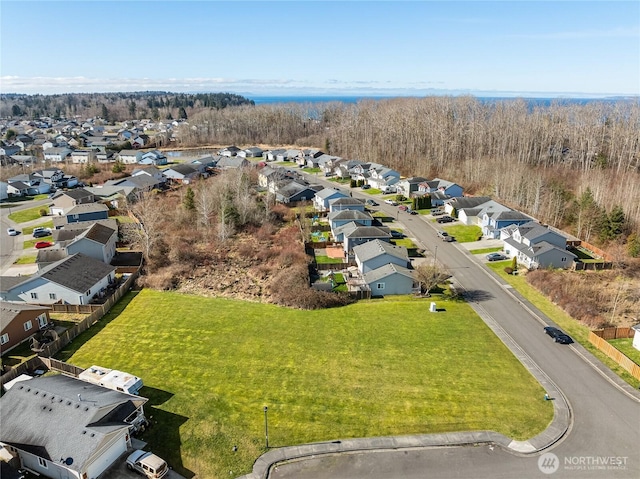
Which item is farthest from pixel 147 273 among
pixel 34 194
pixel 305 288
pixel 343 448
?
pixel 34 194

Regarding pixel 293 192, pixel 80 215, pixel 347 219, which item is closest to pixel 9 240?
pixel 80 215

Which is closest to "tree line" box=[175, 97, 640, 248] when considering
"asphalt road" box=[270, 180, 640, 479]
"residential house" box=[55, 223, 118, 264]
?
"asphalt road" box=[270, 180, 640, 479]

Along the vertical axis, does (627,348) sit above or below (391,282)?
below

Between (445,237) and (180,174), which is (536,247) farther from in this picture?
(180,174)

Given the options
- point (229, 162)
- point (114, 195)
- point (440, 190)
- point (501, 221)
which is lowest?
point (114, 195)

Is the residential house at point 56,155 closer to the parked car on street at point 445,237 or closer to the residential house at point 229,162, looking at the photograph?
the residential house at point 229,162

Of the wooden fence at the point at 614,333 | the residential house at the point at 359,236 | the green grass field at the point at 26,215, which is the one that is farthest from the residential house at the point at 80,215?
the wooden fence at the point at 614,333

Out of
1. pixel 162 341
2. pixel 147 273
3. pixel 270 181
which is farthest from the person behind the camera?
pixel 270 181

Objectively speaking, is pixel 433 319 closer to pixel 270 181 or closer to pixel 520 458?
pixel 520 458

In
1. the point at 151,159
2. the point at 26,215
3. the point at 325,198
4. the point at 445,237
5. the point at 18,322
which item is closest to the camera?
the point at 18,322
